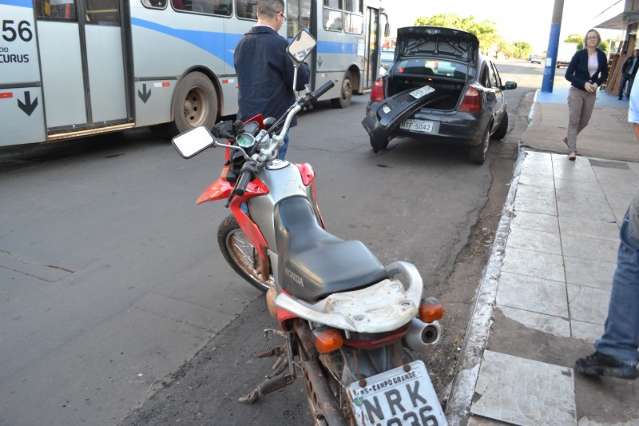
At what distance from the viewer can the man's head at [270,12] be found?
4730 mm

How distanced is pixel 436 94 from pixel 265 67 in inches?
183

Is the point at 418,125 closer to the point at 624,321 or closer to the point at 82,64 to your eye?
the point at 82,64

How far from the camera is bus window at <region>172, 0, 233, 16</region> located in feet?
30.0

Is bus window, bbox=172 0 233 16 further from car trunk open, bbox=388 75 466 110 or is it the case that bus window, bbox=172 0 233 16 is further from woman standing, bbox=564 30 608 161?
woman standing, bbox=564 30 608 161

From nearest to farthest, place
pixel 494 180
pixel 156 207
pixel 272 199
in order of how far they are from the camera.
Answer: pixel 272 199 < pixel 156 207 < pixel 494 180

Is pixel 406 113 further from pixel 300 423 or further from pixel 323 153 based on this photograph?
pixel 300 423

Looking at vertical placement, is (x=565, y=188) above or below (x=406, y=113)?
below

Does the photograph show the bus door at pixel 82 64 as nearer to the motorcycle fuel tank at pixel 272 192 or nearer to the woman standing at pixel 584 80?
the motorcycle fuel tank at pixel 272 192

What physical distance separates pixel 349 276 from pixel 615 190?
5.85 metres

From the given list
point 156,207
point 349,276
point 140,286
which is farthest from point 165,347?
point 156,207

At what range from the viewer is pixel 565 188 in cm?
688

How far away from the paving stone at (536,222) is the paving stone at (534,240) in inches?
4.2

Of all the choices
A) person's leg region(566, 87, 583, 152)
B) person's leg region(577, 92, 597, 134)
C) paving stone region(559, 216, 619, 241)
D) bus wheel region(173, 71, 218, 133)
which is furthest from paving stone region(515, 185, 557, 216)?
bus wheel region(173, 71, 218, 133)

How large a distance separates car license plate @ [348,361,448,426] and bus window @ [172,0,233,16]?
8.36 m
